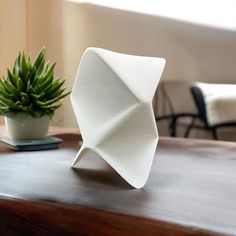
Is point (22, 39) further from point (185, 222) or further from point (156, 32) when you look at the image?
point (185, 222)

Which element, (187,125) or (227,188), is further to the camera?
(187,125)

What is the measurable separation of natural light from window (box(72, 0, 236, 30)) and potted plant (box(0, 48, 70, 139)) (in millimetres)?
2078

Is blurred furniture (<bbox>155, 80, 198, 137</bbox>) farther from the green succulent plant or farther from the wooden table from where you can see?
the wooden table

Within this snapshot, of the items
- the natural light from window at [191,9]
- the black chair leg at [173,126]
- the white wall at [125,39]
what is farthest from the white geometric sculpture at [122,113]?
the natural light from window at [191,9]

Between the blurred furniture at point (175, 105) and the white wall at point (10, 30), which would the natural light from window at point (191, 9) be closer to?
the blurred furniture at point (175, 105)

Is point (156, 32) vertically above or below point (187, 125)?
above

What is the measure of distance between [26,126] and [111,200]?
586 millimetres

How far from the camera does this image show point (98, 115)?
0.76 m

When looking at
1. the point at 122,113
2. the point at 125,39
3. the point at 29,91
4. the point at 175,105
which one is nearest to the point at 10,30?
the point at 125,39

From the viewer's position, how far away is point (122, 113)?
723 millimetres

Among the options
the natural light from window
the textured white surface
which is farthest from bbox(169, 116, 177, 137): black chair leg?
the natural light from window

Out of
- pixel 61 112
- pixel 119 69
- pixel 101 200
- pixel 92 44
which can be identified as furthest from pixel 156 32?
pixel 101 200

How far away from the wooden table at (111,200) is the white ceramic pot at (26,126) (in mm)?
233

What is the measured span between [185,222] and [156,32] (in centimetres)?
292
